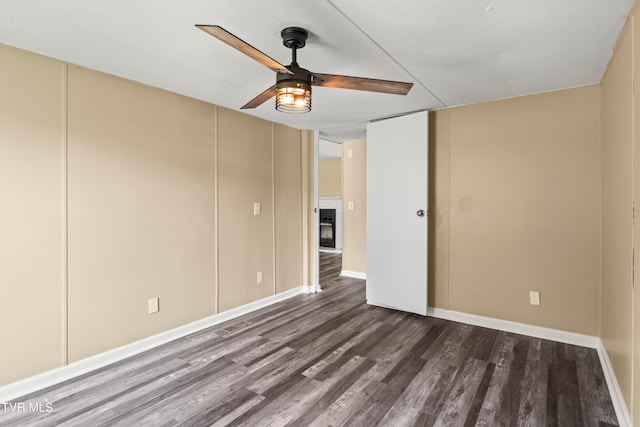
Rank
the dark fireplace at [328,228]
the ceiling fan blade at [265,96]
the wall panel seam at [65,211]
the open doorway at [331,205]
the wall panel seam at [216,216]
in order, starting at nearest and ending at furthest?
1. the ceiling fan blade at [265,96]
2. the wall panel seam at [65,211]
3. the wall panel seam at [216,216]
4. the open doorway at [331,205]
5. the dark fireplace at [328,228]

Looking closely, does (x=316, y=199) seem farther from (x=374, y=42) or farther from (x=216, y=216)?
(x=374, y=42)

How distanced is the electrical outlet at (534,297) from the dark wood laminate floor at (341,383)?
329 mm

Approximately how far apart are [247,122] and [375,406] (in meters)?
2.99

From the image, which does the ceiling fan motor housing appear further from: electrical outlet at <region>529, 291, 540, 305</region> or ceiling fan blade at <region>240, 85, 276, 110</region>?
electrical outlet at <region>529, 291, 540, 305</region>

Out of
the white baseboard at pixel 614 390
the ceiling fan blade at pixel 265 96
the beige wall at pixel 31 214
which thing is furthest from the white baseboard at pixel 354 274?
the beige wall at pixel 31 214

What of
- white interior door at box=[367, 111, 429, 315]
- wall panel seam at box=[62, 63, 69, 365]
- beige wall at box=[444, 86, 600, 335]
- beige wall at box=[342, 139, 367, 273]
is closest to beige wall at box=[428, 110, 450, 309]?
beige wall at box=[444, 86, 600, 335]

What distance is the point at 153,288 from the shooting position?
2811mm

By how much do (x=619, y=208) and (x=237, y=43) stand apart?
245 cm

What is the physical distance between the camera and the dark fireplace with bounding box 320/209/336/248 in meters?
7.81

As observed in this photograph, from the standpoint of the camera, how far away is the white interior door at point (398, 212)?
343 cm

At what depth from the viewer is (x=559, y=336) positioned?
2846mm

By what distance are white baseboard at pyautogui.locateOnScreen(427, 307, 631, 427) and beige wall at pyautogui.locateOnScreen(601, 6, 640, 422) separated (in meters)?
0.08

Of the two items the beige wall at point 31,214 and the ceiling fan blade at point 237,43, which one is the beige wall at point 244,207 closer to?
the beige wall at point 31,214

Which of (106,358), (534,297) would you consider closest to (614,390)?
(534,297)
